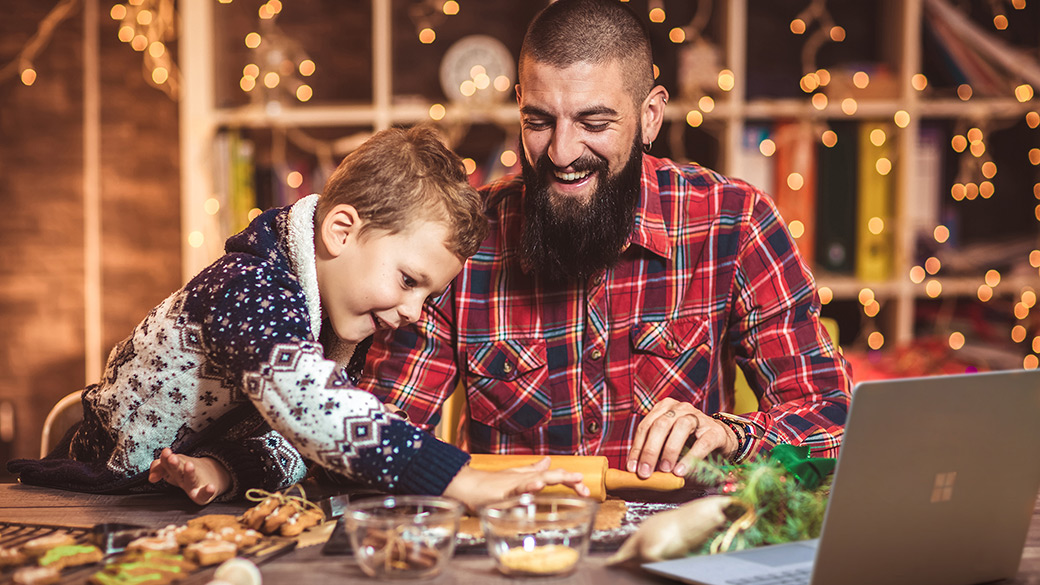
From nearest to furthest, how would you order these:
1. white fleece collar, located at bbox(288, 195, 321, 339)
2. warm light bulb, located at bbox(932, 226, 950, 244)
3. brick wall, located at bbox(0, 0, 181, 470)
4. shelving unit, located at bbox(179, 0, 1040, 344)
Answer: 1. white fleece collar, located at bbox(288, 195, 321, 339)
2. shelving unit, located at bbox(179, 0, 1040, 344)
3. warm light bulb, located at bbox(932, 226, 950, 244)
4. brick wall, located at bbox(0, 0, 181, 470)

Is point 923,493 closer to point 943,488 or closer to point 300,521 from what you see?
point 943,488

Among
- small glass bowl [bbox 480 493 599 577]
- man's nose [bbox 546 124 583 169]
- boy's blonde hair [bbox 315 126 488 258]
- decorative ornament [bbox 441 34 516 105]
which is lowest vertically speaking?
small glass bowl [bbox 480 493 599 577]

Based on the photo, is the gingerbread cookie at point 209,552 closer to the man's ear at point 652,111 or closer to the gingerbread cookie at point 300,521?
the gingerbread cookie at point 300,521

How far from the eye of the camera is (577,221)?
Answer: 1619 millimetres

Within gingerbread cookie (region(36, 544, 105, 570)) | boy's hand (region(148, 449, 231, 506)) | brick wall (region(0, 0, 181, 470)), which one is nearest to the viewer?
gingerbread cookie (region(36, 544, 105, 570))

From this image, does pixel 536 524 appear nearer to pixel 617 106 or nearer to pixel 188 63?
pixel 617 106

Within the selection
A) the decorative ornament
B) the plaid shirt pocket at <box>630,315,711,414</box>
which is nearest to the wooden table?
the plaid shirt pocket at <box>630,315,711,414</box>

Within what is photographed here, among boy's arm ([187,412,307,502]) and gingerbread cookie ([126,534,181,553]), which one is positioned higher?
boy's arm ([187,412,307,502])

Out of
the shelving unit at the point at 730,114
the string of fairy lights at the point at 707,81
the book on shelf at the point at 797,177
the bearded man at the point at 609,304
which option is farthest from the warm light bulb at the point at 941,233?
the bearded man at the point at 609,304

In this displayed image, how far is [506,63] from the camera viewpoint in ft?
9.68

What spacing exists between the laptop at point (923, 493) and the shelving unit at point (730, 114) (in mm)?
1936

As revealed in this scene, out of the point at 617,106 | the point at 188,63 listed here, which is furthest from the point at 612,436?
the point at 188,63

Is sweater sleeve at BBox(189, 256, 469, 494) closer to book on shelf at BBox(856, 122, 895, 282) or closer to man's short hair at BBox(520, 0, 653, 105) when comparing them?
man's short hair at BBox(520, 0, 653, 105)

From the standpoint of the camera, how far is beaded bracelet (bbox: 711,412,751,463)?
4.40 feet
